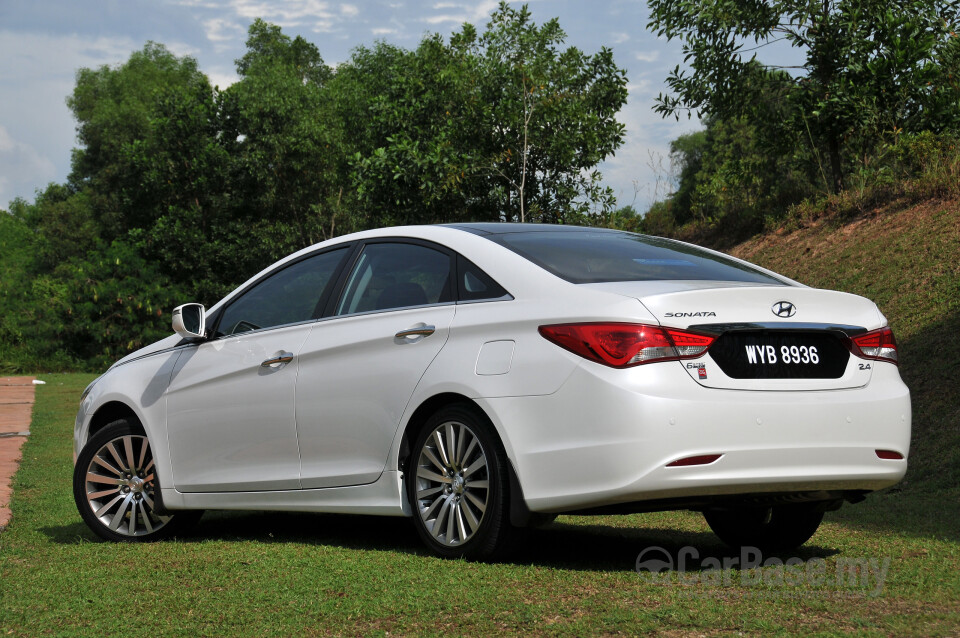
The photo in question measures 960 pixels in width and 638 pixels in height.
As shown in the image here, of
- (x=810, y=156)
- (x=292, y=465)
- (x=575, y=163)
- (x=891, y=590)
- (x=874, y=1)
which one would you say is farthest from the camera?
(x=575, y=163)

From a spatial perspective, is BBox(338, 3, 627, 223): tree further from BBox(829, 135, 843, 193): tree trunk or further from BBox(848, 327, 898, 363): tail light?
BBox(848, 327, 898, 363): tail light

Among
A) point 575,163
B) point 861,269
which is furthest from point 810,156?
point 575,163

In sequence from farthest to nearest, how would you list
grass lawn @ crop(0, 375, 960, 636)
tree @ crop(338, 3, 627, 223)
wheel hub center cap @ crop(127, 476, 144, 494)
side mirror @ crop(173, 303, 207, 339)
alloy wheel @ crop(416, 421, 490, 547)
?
tree @ crop(338, 3, 627, 223) → wheel hub center cap @ crop(127, 476, 144, 494) → side mirror @ crop(173, 303, 207, 339) → alloy wheel @ crop(416, 421, 490, 547) → grass lawn @ crop(0, 375, 960, 636)

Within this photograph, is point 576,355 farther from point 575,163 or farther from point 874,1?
point 575,163

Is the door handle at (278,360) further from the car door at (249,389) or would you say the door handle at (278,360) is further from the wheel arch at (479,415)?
the wheel arch at (479,415)

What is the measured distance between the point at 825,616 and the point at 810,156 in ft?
49.6

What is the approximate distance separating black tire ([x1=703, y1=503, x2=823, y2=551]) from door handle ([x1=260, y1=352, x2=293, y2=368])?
2333 mm

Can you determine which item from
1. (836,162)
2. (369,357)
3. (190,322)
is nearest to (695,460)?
(369,357)

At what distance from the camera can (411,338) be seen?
5.11m

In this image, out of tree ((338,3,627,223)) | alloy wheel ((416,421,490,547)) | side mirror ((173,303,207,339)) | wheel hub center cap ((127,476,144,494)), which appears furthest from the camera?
tree ((338,3,627,223))

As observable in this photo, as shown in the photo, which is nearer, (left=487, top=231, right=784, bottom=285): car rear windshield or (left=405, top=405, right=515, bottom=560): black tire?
(left=405, top=405, right=515, bottom=560): black tire

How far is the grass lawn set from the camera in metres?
3.75

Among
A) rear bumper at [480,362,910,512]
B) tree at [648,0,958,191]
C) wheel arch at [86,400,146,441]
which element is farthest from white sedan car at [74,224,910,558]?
tree at [648,0,958,191]

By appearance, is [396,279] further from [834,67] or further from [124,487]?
[834,67]
